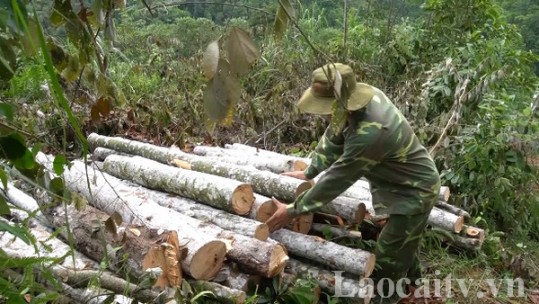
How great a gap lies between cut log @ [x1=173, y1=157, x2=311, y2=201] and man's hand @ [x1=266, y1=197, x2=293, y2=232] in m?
0.33

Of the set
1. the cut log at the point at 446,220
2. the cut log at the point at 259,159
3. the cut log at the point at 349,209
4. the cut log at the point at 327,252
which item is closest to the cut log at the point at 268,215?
the cut log at the point at 327,252

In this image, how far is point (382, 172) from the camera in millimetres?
3818

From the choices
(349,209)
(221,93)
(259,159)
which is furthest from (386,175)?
(221,93)

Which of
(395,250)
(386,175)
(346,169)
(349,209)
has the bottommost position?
(395,250)

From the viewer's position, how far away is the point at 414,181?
3.83 meters

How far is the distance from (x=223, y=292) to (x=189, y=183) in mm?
1231

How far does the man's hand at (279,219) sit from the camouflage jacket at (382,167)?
83 mm

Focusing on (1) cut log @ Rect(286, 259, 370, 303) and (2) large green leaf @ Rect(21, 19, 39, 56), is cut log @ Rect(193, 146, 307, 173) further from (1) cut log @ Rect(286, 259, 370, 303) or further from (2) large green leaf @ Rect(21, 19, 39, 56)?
(2) large green leaf @ Rect(21, 19, 39, 56)

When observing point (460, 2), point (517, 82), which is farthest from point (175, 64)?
point (517, 82)

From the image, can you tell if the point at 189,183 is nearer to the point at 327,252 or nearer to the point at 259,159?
the point at 327,252

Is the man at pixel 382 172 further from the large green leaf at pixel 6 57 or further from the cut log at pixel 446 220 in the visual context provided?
the large green leaf at pixel 6 57

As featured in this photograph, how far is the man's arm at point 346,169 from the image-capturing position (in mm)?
3537

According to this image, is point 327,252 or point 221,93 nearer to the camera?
point 221,93

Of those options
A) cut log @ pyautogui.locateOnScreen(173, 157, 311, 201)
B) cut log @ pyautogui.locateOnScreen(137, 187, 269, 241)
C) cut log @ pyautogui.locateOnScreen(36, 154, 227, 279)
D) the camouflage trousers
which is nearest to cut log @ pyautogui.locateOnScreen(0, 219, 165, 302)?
cut log @ pyautogui.locateOnScreen(36, 154, 227, 279)
